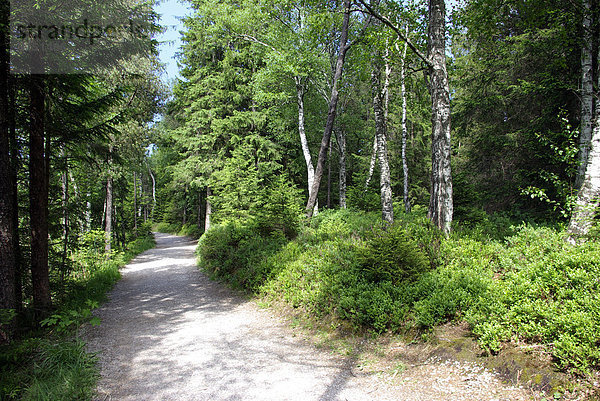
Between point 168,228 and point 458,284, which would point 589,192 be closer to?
point 458,284

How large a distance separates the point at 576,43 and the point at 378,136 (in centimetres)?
574

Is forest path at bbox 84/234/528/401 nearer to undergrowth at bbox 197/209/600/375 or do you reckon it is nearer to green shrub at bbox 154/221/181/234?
undergrowth at bbox 197/209/600/375

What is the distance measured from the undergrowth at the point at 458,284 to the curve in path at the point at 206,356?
998 mm

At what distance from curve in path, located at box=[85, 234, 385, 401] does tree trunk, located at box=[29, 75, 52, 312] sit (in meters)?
1.28

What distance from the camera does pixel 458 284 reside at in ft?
14.7

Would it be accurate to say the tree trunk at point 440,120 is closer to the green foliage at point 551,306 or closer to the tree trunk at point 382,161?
the green foliage at point 551,306

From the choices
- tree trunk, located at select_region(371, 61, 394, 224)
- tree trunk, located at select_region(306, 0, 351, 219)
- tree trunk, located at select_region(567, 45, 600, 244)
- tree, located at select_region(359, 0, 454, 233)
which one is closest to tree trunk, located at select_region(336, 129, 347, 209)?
tree trunk, located at select_region(306, 0, 351, 219)

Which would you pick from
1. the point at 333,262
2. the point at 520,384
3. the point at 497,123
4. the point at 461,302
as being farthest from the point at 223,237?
the point at 497,123

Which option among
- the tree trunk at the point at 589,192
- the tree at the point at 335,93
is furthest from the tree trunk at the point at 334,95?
the tree trunk at the point at 589,192

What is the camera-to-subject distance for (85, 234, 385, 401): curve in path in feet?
11.4

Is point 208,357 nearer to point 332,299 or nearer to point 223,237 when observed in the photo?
point 332,299

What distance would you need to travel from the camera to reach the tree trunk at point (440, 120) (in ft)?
21.2

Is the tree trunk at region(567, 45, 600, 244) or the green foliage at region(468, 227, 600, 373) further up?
the tree trunk at region(567, 45, 600, 244)

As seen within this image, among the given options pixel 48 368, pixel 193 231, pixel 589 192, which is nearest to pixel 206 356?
pixel 48 368
